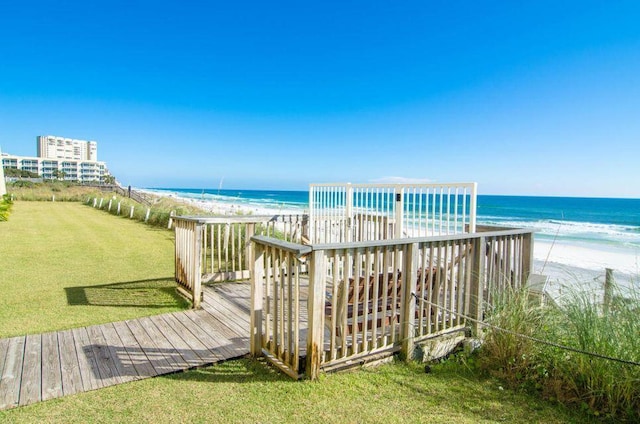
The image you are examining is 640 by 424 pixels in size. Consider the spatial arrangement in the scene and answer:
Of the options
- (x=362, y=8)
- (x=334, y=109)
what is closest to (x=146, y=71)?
(x=334, y=109)

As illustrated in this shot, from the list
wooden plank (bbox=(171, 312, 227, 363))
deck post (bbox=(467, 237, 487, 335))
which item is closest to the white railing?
deck post (bbox=(467, 237, 487, 335))

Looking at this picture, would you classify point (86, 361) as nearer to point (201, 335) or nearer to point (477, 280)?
point (201, 335)

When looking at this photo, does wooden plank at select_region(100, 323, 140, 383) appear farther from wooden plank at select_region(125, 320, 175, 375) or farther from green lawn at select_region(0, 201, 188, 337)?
green lawn at select_region(0, 201, 188, 337)

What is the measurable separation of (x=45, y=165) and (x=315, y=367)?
106 metres

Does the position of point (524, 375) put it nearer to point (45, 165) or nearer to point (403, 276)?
point (403, 276)

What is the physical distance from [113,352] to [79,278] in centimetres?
332

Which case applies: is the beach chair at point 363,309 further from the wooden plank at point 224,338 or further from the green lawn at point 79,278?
the green lawn at point 79,278

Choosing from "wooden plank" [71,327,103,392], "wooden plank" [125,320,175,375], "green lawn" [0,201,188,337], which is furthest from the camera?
"green lawn" [0,201,188,337]

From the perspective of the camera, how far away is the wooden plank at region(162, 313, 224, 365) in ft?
9.15

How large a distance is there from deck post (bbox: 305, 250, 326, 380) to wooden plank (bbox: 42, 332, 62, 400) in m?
1.64

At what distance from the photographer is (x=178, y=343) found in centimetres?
307

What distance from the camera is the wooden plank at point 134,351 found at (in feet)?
8.39

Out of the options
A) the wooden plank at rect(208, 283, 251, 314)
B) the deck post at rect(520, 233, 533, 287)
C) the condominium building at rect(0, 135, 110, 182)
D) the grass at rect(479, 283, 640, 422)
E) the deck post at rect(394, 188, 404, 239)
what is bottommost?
the wooden plank at rect(208, 283, 251, 314)

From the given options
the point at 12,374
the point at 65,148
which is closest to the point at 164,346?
the point at 12,374
